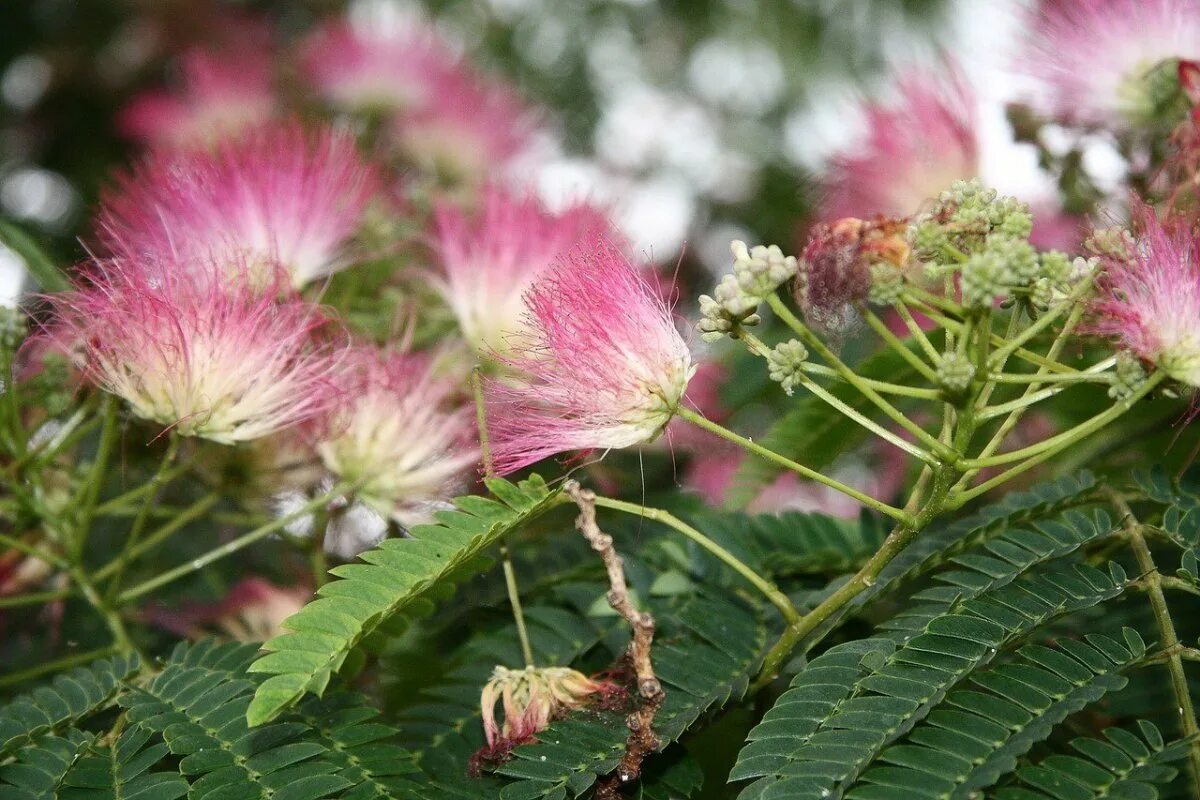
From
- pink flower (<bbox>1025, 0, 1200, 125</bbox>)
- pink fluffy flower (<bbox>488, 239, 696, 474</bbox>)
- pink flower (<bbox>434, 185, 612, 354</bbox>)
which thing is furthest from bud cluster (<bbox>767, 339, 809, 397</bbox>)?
pink flower (<bbox>1025, 0, 1200, 125</bbox>)

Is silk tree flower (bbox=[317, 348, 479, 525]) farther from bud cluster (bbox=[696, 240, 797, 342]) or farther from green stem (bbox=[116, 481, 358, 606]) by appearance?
bud cluster (bbox=[696, 240, 797, 342])

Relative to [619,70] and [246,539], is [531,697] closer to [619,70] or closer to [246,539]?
[246,539]

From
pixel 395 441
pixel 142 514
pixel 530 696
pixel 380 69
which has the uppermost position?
pixel 380 69

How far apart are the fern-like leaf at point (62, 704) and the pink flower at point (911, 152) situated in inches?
64.7

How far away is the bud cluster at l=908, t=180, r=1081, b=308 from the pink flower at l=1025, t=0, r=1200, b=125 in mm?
946

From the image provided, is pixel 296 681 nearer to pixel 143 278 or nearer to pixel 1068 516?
pixel 143 278

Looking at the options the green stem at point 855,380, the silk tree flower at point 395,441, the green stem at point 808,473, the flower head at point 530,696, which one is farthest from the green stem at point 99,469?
the green stem at point 855,380

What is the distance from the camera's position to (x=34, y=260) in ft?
6.79

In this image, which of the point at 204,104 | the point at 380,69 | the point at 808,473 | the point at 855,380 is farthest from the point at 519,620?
the point at 204,104

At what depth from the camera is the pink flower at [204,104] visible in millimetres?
3594

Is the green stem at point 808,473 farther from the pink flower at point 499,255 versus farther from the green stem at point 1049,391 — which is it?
the pink flower at point 499,255

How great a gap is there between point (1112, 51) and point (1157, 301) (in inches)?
40.6

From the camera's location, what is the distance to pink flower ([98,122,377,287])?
2002 mm

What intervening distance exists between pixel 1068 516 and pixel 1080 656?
281 millimetres
